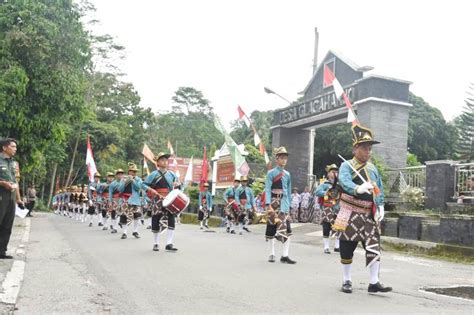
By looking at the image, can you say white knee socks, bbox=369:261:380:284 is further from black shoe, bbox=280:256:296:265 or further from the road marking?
the road marking

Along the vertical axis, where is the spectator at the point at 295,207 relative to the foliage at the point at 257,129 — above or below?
below

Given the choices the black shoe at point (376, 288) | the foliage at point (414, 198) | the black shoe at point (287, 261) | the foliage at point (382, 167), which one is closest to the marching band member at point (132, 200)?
the black shoe at point (287, 261)

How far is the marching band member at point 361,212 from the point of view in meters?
6.97

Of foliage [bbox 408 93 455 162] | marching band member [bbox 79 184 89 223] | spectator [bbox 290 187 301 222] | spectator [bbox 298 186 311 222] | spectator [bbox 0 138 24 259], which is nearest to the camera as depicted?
spectator [bbox 0 138 24 259]

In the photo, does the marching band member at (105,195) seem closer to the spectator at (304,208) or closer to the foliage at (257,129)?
the spectator at (304,208)

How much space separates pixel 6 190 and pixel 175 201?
3.50m

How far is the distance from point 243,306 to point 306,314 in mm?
696

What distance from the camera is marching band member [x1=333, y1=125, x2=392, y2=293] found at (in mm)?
6969

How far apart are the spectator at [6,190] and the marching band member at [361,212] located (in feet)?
17.1

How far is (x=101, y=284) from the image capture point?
720 centimetres

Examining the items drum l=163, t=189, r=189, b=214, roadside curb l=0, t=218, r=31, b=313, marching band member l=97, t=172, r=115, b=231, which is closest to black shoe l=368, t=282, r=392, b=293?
roadside curb l=0, t=218, r=31, b=313

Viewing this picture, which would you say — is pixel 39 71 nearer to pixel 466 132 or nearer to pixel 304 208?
pixel 304 208

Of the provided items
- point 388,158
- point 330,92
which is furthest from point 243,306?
point 330,92

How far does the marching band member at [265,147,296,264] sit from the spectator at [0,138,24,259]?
4302 millimetres
